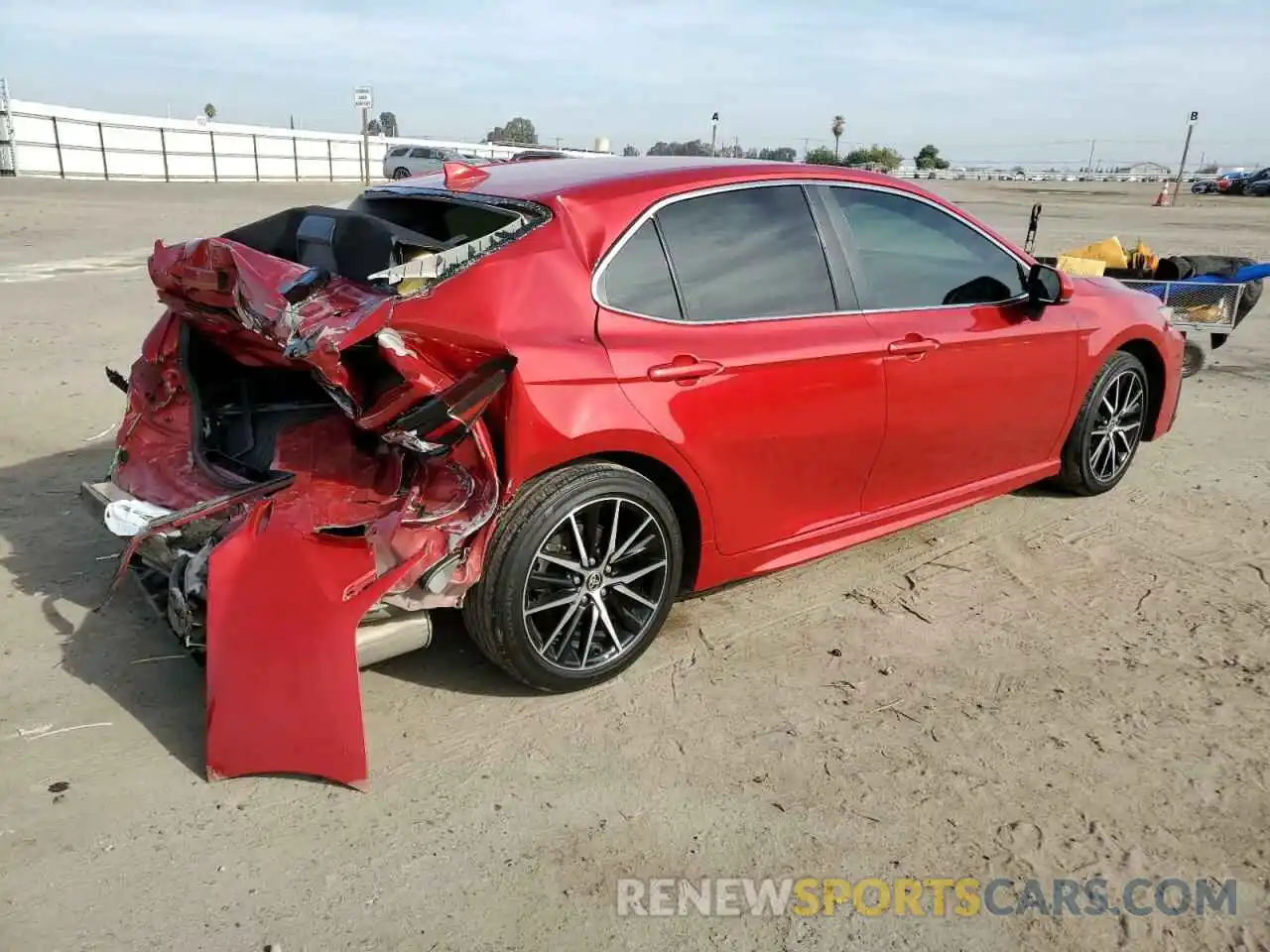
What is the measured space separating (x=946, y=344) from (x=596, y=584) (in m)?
1.88

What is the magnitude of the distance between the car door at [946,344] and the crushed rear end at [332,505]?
1544 millimetres

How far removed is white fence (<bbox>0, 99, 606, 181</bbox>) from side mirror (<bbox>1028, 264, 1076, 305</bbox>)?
24.8 meters

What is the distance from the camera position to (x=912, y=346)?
4047mm

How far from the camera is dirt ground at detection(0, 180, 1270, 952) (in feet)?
8.23

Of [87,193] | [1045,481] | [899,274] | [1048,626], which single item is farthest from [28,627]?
[87,193]

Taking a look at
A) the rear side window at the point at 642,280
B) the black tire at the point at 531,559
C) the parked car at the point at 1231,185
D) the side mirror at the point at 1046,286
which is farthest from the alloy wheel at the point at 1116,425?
the parked car at the point at 1231,185

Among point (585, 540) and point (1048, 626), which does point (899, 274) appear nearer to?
point (1048, 626)

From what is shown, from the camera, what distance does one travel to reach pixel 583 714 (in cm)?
338

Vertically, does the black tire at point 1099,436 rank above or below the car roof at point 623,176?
below

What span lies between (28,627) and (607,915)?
2.71 metres

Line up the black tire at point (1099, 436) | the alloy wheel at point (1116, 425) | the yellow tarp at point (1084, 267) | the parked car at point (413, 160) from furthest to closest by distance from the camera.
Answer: the parked car at point (413, 160) → the yellow tarp at point (1084, 267) → the alloy wheel at point (1116, 425) → the black tire at point (1099, 436)

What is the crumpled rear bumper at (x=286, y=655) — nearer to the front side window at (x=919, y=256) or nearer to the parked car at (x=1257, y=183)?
the front side window at (x=919, y=256)

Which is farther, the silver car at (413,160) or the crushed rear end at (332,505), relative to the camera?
the silver car at (413,160)

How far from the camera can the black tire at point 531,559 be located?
3.13 m
